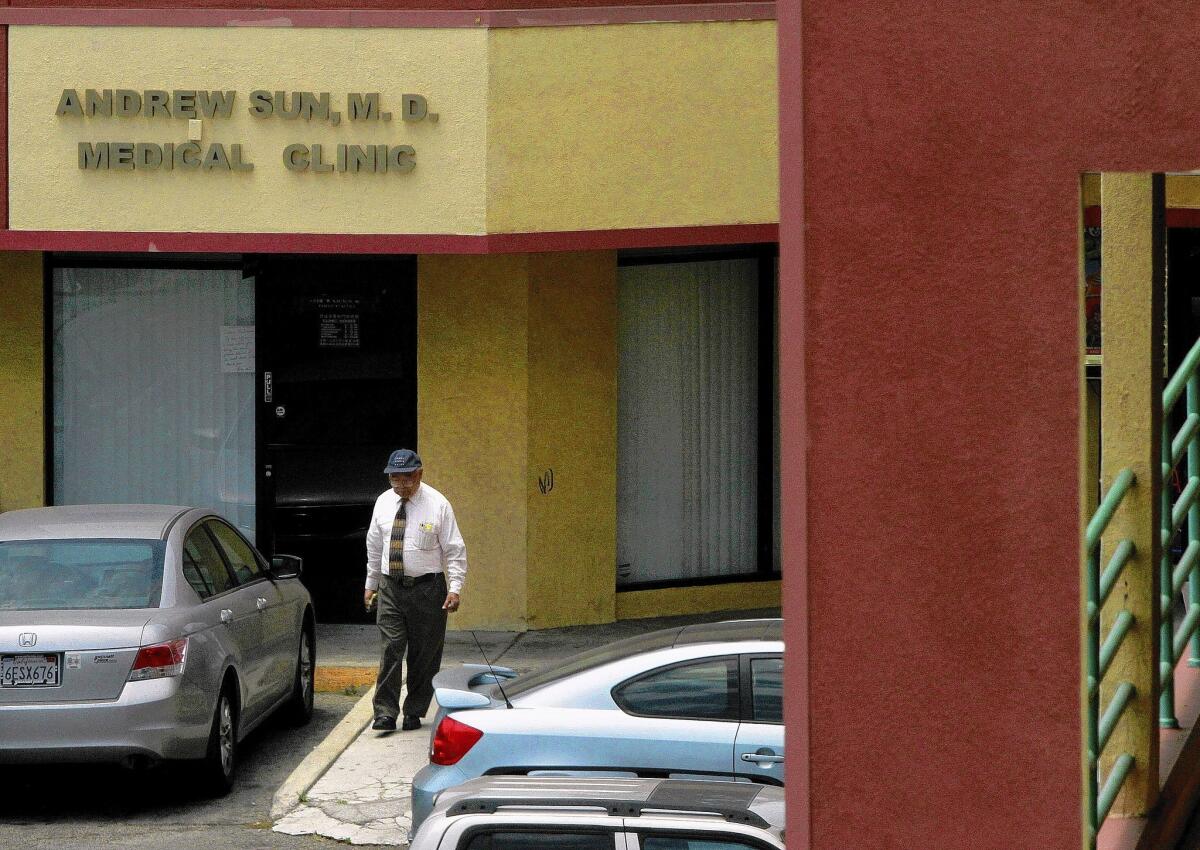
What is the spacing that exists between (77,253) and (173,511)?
4954 mm

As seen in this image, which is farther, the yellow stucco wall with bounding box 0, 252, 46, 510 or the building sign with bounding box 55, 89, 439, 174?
the yellow stucco wall with bounding box 0, 252, 46, 510

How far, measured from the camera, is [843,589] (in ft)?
15.9

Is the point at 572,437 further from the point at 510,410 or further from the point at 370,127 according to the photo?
the point at 370,127

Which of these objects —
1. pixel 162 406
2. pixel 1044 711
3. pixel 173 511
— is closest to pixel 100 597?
pixel 173 511

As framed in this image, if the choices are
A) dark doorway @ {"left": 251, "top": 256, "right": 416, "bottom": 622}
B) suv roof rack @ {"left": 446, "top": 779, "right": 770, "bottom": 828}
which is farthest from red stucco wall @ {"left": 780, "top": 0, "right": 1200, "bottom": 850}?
dark doorway @ {"left": 251, "top": 256, "right": 416, "bottom": 622}

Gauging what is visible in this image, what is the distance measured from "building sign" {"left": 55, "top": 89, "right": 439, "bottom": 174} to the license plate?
18.4ft

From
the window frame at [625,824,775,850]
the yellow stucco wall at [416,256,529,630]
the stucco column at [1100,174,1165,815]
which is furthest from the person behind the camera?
the yellow stucco wall at [416,256,529,630]

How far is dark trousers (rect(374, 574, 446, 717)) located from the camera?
37.6 feet

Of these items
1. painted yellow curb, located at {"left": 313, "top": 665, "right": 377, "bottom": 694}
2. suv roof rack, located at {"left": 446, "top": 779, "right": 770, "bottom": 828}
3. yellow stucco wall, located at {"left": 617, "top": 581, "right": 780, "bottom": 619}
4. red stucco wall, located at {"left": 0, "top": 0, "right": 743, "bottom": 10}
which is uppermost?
red stucco wall, located at {"left": 0, "top": 0, "right": 743, "bottom": 10}

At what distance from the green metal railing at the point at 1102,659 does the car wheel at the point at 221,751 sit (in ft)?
19.3

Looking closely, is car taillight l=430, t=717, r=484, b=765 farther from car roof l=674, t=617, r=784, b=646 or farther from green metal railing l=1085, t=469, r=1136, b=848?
green metal railing l=1085, t=469, r=1136, b=848

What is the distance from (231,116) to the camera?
13.9m

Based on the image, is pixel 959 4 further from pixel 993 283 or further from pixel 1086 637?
pixel 1086 637

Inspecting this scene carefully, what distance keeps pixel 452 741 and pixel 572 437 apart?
703cm
